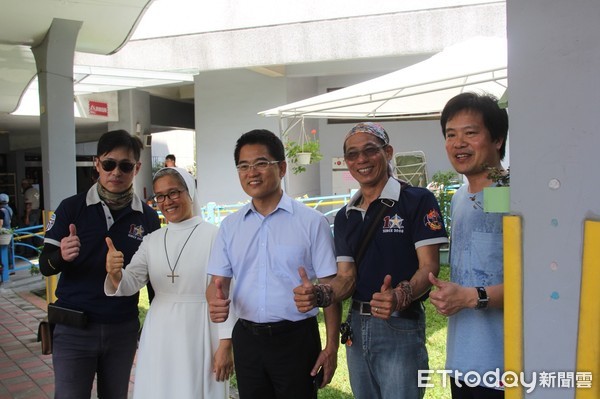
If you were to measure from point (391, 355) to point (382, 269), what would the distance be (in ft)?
1.21

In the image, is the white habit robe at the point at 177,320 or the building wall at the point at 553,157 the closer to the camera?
the building wall at the point at 553,157

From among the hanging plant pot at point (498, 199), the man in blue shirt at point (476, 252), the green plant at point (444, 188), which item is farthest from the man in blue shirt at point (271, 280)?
the green plant at point (444, 188)

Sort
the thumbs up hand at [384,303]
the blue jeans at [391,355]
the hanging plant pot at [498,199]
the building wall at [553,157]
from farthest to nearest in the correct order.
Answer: the blue jeans at [391,355], the thumbs up hand at [384,303], the hanging plant pot at [498,199], the building wall at [553,157]

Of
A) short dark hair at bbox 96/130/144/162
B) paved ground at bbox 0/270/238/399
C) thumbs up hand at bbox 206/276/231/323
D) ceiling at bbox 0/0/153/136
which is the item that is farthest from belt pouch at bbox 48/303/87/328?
ceiling at bbox 0/0/153/136

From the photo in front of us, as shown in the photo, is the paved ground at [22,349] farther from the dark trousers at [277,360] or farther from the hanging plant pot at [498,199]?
the hanging plant pot at [498,199]

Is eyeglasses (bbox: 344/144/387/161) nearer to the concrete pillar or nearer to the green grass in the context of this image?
the green grass

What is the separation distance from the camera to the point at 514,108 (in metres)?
1.37

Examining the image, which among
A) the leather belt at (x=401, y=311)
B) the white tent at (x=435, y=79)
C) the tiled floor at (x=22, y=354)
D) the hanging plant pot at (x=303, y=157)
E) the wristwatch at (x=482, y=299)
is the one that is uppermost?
the white tent at (x=435, y=79)

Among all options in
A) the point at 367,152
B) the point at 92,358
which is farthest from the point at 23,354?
the point at 367,152

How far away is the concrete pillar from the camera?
15.7 feet

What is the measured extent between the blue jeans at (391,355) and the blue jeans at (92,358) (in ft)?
4.47

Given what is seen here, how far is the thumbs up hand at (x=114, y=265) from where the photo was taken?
255 cm

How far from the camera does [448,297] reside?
1778 millimetres

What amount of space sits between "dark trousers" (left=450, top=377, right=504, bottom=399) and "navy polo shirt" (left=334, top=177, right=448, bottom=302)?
41 centimetres
